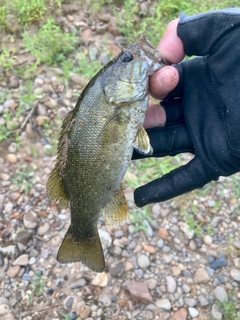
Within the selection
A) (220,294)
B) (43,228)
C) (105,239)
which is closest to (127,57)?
(105,239)

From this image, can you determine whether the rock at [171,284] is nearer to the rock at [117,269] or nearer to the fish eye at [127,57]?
the rock at [117,269]

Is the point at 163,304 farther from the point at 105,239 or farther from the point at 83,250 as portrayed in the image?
the point at 83,250

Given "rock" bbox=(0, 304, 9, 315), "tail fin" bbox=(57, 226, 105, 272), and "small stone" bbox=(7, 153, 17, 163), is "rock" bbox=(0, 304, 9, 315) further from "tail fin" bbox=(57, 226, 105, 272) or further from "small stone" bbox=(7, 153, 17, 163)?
"small stone" bbox=(7, 153, 17, 163)

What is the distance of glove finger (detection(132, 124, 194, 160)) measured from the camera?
285 centimetres

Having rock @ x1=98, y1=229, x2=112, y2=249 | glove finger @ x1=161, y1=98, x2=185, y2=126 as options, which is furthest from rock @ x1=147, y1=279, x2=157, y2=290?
glove finger @ x1=161, y1=98, x2=185, y2=126

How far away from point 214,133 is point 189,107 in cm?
27

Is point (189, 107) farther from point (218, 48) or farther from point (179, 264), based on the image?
point (179, 264)

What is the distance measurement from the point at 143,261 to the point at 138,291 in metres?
0.27

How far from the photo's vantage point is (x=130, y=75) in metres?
2.49

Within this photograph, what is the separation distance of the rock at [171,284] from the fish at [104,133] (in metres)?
1.16

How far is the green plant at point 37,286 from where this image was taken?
10.9ft

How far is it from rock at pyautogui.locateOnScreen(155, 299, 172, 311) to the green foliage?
2.71 m

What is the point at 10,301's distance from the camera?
3.29 meters

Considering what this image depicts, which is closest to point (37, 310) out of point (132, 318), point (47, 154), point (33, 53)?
point (132, 318)
